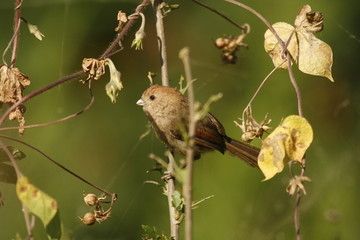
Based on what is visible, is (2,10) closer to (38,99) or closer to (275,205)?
(38,99)

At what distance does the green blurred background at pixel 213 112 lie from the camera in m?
4.15

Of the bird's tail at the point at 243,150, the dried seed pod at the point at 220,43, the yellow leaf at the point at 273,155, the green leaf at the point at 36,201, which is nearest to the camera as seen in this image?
the green leaf at the point at 36,201

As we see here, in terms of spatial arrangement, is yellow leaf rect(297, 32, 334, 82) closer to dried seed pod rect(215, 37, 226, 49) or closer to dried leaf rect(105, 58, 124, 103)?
dried leaf rect(105, 58, 124, 103)

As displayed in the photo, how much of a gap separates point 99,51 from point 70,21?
299 mm

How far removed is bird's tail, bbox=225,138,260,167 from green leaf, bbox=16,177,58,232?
1798mm

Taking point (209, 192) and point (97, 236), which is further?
point (209, 192)

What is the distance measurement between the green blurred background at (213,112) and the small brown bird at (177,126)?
1.06 m

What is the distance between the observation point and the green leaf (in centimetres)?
127

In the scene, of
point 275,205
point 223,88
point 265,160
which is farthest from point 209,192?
point 265,160

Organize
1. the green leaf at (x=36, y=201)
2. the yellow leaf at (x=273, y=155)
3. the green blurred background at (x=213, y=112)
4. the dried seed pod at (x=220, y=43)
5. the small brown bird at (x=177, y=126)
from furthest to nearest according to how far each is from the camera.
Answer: the green blurred background at (x=213, y=112) < the small brown bird at (x=177, y=126) < the dried seed pod at (x=220, y=43) < the yellow leaf at (x=273, y=155) < the green leaf at (x=36, y=201)

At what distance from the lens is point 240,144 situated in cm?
306

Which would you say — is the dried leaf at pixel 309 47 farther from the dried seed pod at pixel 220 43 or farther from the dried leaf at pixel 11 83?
the dried leaf at pixel 11 83

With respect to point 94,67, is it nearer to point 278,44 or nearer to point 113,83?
point 113,83

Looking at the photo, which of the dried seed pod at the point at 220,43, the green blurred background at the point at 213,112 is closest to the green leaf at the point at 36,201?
the dried seed pod at the point at 220,43
